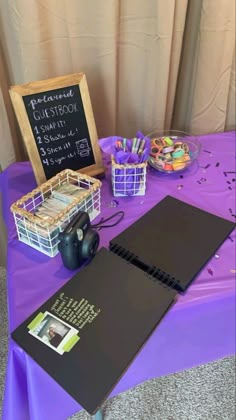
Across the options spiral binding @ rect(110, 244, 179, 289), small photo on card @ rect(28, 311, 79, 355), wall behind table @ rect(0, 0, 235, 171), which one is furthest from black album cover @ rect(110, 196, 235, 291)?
wall behind table @ rect(0, 0, 235, 171)

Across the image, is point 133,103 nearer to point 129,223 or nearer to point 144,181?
point 144,181

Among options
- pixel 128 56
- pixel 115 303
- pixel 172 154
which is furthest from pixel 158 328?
pixel 128 56

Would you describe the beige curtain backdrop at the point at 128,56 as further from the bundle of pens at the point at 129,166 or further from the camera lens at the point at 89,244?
the camera lens at the point at 89,244

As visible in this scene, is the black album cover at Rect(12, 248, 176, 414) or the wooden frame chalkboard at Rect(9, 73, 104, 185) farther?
the wooden frame chalkboard at Rect(9, 73, 104, 185)

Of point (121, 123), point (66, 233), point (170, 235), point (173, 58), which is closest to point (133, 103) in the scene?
point (121, 123)

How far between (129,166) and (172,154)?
23cm

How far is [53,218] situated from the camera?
857 millimetres

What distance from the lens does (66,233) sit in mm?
787

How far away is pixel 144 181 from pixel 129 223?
0.16m

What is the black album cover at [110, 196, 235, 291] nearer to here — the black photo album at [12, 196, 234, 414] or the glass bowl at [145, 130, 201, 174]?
the black photo album at [12, 196, 234, 414]

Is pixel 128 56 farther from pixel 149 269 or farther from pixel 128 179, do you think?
pixel 149 269

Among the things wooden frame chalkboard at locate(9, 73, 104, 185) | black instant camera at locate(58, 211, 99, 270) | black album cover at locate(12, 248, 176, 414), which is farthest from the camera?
wooden frame chalkboard at locate(9, 73, 104, 185)

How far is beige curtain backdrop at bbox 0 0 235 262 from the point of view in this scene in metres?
1.11

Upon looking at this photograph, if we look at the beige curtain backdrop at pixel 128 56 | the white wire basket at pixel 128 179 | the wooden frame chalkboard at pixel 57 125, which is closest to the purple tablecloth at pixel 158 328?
the white wire basket at pixel 128 179
